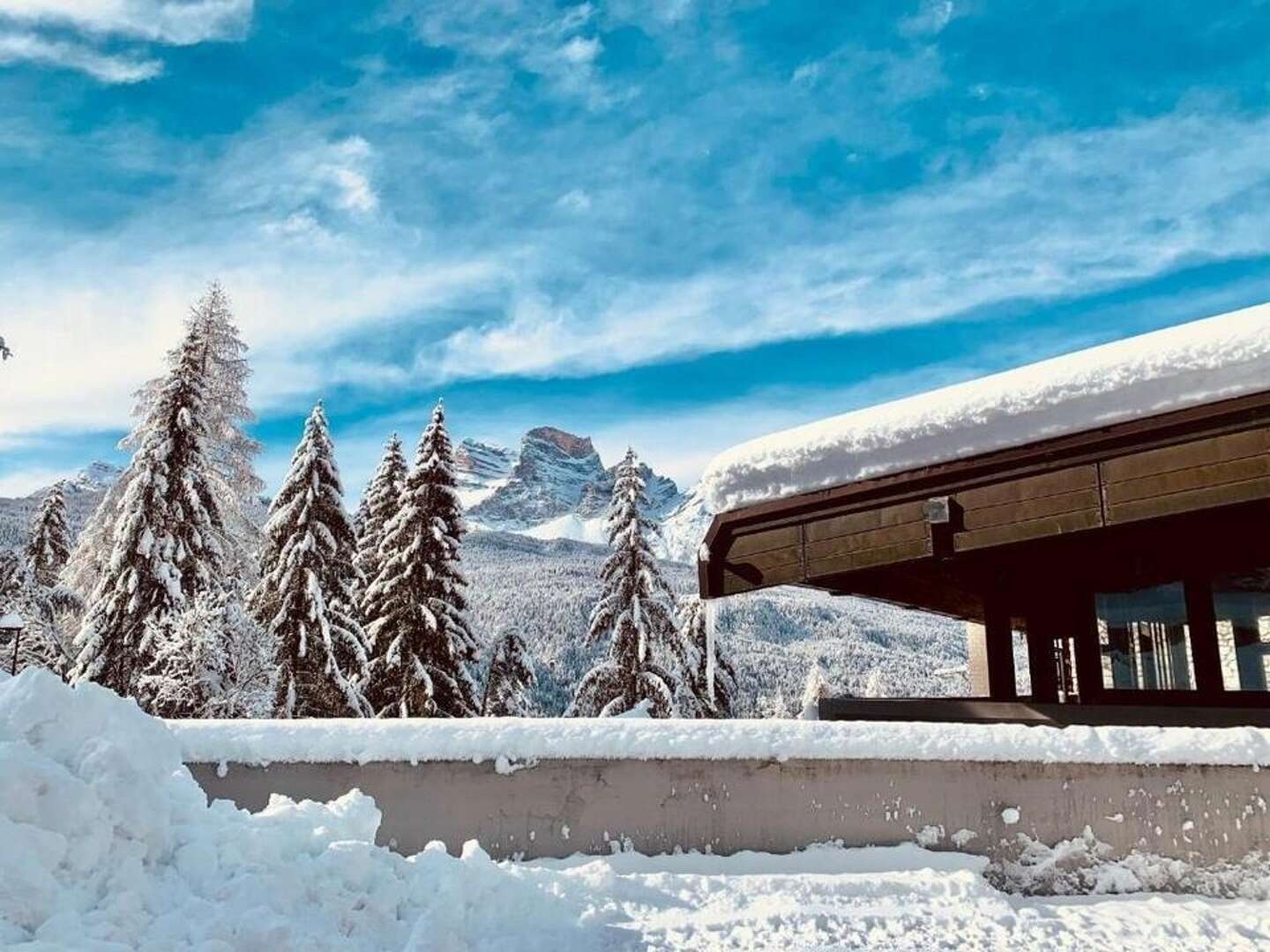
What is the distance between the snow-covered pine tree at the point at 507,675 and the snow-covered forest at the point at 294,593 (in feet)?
0.20

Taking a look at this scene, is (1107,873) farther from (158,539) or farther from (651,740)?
(158,539)

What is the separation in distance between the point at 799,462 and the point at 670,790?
3923mm

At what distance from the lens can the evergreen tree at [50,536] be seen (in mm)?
34812

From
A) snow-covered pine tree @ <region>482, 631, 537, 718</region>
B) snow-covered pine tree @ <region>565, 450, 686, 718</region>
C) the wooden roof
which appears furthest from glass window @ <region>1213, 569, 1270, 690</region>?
snow-covered pine tree @ <region>482, 631, 537, 718</region>

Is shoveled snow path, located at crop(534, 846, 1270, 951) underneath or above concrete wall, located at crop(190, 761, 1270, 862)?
underneath

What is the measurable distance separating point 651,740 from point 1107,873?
10.6 feet

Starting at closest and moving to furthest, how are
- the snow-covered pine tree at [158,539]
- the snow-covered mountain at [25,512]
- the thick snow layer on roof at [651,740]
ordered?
the thick snow layer on roof at [651,740]
the snow-covered pine tree at [158,539]
the snow-covered mountain at [25,512]

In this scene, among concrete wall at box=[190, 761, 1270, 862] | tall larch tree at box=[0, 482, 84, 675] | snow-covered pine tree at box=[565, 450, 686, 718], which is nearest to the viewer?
concrete wall at box=[190, 761, 1270, 862]

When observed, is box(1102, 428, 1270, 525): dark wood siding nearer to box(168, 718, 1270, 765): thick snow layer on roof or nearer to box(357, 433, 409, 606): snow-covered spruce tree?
box(168, 718, 1270, 765): thick snow layer on roof

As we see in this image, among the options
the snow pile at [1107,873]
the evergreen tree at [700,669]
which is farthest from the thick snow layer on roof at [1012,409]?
the evergreen tree at [700,669]

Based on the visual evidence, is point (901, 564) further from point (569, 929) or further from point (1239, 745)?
point (569, 929)

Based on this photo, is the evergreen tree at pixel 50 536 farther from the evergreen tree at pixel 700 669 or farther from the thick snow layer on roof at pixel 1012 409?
the thick snow layer on roof at pixel 1012 409

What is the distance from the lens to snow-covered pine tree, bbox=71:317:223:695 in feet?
64.2

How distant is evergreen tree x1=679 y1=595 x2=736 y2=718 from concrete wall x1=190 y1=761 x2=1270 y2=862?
20.3 meters
